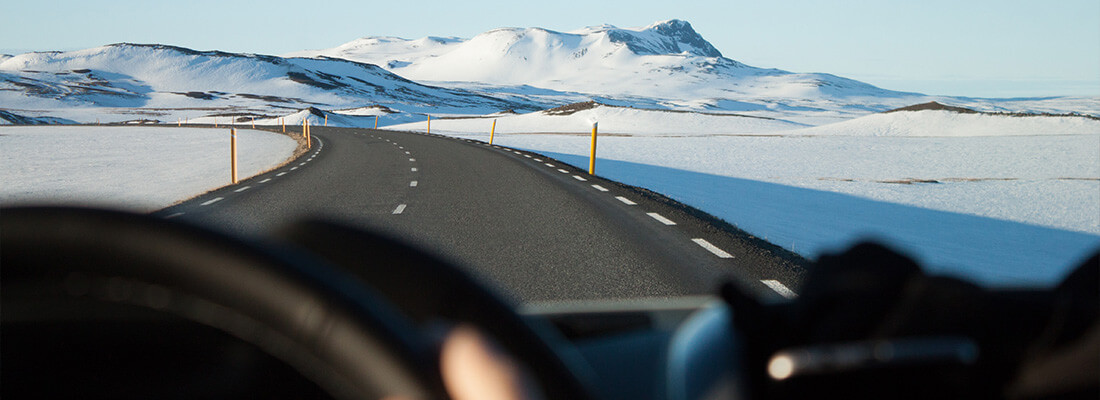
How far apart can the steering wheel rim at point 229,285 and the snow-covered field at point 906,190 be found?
0.94 meters

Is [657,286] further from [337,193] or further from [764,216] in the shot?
[337,193]

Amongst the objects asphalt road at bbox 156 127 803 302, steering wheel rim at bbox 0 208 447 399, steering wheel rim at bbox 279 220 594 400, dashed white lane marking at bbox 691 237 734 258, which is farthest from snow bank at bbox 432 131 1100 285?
asphalt road at bbox 156 127 803 302

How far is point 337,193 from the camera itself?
12.6 meters

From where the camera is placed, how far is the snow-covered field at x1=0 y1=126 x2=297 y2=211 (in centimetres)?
1372

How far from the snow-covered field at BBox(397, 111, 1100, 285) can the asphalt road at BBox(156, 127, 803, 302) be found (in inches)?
42.9

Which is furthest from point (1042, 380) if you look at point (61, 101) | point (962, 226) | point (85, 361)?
point (61, 101)

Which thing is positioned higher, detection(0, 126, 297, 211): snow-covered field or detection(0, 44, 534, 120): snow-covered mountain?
detection(0, 126, 297, 211): snow-covered field

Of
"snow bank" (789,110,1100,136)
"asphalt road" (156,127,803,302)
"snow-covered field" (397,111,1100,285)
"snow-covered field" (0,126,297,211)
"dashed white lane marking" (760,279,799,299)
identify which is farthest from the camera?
"snow bank" (789,110,1100,136)

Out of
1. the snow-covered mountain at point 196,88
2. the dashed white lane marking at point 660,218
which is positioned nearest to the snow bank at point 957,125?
the dashed white lane marking at point 660,218

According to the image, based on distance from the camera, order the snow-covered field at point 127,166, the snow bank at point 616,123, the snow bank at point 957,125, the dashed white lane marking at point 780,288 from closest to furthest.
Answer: the dashed white lane marking at point 780,288, the snow-covered field at point 127,166, the snow bank at point 957,125, the snow bank at point 616,123

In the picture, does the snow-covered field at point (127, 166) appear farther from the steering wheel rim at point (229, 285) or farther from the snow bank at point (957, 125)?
the snow bank at point (957, 125)

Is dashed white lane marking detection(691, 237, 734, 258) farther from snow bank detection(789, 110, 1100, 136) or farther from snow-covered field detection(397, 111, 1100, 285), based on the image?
snow bank detection(789, 110, 1100, 136)

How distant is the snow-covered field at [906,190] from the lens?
30.4ft

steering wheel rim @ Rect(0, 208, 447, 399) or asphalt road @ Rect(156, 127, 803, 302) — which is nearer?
steering wheel rim @ Rect(0, 208, 447, 399)
